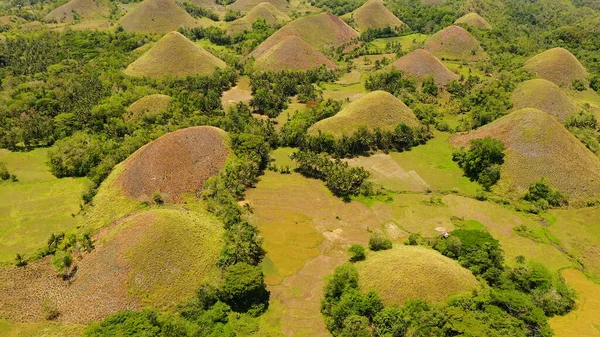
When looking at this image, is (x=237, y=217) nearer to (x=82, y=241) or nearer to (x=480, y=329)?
(x=82, y=241)

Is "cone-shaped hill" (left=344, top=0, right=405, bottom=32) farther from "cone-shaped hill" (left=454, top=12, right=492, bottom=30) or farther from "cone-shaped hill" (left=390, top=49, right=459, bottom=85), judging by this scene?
"cone-shaped hill" (left=390, top=49, right=459, bottom=85)

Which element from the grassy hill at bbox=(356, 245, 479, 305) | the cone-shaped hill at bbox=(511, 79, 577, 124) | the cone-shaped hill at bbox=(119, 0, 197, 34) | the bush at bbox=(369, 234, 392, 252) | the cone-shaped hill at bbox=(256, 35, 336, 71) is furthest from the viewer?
the cone-shaped hill at bbox=(119, 0, 197, 34)

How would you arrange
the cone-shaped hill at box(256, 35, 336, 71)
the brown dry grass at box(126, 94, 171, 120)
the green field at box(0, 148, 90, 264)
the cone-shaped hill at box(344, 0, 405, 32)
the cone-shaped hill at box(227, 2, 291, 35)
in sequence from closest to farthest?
the green field at box(0, 148, 90, 264) < the brown dry grass at box(126, 94, 171, 120) < the cone-shaped hill at box(256, 35, 336, 71) < the cone-shaped hill at box(227, 2, 291, 35) < the cone-shaped hill at box(344, 0, 405, 32)

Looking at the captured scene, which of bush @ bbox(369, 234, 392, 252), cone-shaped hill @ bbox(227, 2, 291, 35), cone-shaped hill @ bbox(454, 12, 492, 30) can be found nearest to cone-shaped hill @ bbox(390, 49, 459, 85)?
cone-shaped hill @ bbox(454, 12, 492, 30)

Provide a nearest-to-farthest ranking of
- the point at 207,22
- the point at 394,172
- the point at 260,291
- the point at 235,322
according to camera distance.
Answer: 1. the point at 235,322
2. the point at 260,291
3. the point at 394,172
4. the point at 207,22

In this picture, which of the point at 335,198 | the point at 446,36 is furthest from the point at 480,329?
the point at 446,36

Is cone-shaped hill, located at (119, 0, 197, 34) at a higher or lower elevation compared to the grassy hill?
higher
